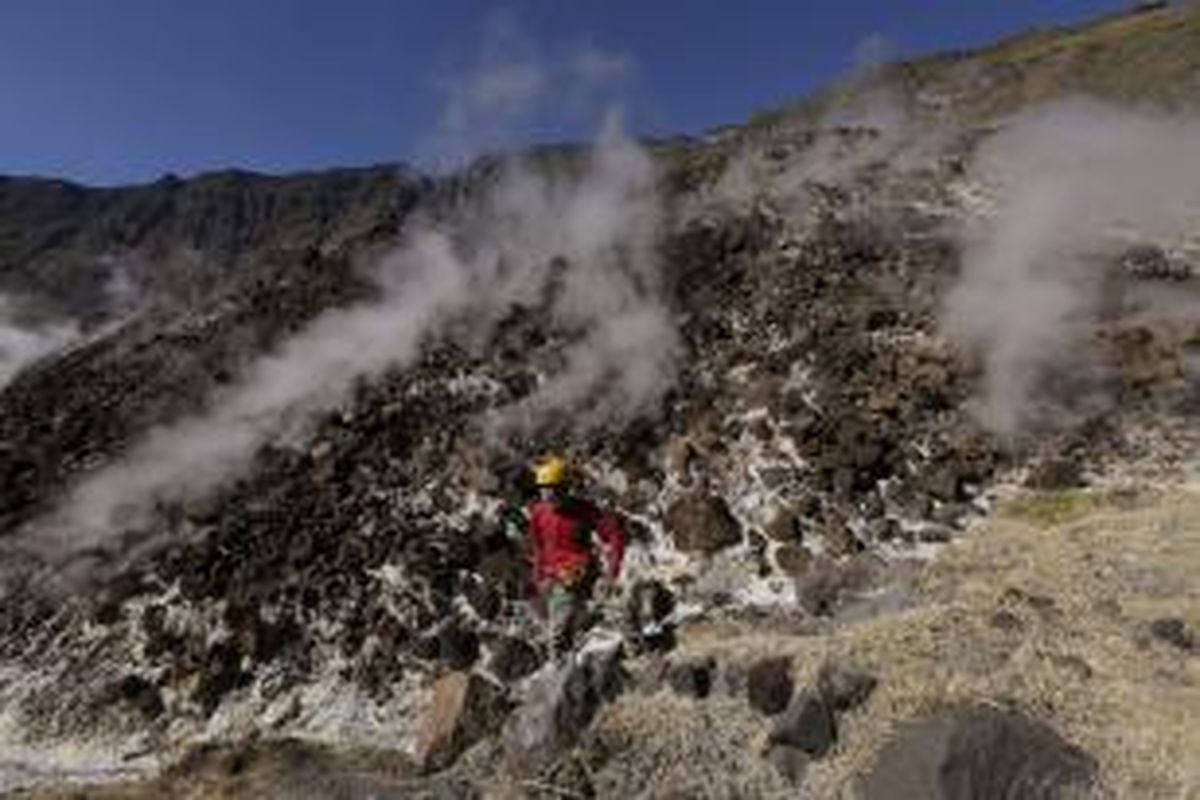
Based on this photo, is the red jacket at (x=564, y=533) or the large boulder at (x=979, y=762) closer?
the large boulder at (x=979, y=762)

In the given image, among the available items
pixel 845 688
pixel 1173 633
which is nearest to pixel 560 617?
pixel 845 688

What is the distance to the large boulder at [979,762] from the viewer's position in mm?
10633

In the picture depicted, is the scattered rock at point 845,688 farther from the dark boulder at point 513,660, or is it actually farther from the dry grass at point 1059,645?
the dark boulder at point 513,660

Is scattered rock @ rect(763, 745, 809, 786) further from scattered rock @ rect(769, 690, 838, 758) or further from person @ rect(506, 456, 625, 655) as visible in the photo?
person @ rect(506, 456, 625, 655)

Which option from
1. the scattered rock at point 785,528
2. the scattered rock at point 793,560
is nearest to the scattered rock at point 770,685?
the scattered rock at point 793,560

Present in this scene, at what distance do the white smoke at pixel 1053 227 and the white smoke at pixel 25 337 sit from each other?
60.5 ft

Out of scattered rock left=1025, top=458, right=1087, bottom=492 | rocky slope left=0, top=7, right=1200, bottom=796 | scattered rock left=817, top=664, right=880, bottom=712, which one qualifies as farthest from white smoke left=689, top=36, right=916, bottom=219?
scattered rock left=817, top=664, right=880, bottom=712

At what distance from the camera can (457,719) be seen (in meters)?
13.2

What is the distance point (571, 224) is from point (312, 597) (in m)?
10.7

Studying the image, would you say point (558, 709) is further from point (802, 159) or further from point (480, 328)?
point (802, 159)

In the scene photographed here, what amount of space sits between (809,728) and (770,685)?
82 centimetres

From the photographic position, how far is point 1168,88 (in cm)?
3250

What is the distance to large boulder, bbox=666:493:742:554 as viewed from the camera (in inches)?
666

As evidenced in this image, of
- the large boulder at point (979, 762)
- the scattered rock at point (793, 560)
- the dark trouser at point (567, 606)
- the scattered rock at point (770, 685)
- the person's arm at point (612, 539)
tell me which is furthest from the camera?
the scattered rock at point (793, 560)
